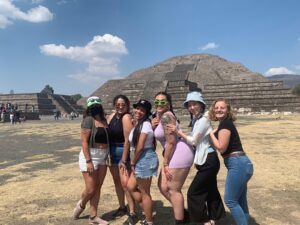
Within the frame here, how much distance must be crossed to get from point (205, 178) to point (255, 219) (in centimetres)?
126

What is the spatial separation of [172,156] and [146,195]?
629mm

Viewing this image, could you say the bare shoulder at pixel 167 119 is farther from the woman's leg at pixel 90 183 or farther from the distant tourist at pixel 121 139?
the woman's leg at pixel 90 183

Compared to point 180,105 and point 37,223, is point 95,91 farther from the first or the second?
point 37,223

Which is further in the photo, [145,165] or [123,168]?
[123,168]

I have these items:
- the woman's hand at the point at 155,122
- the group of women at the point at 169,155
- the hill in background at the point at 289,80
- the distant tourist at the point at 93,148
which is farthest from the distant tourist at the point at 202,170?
the hill in background at the point at 289,80

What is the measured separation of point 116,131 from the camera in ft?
16.7

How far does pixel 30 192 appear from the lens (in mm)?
6934

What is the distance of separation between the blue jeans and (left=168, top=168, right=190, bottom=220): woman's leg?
1.88 feet

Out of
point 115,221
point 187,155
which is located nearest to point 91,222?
point 115,221

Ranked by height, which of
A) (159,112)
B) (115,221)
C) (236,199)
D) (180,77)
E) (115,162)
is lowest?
(115,221)

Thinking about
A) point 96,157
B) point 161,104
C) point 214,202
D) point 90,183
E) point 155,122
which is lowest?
point 214,202

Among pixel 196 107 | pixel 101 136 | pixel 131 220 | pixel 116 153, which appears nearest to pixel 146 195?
pixel 131 220

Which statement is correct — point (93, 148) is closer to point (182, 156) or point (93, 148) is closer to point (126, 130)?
point (126, 130)

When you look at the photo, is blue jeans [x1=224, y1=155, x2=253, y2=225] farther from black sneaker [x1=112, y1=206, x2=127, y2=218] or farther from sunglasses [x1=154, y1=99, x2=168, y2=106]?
black sneaker [x1=112, y1=206, x2=127, y2=218]
